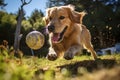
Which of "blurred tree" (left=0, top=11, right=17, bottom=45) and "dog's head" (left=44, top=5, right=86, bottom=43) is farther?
"blurred tree" (left=0, top=11, right=17, bottom=45)

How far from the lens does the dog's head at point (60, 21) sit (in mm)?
8711

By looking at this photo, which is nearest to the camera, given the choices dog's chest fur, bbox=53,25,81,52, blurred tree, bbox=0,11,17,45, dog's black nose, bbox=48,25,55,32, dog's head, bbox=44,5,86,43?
dog's black nose, bbox=48,25,55,32

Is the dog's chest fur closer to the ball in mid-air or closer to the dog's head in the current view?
the dog's head

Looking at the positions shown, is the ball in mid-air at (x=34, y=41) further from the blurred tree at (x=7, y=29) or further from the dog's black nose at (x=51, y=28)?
the blurred tree at (x=7, y=29)

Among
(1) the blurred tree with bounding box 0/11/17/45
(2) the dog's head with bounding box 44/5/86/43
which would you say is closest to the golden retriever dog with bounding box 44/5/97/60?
(2) the dog's head with bounding box 44/5/86/43

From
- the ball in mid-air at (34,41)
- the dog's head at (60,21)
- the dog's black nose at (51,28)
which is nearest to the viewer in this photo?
the dog's black nose at (51,28)

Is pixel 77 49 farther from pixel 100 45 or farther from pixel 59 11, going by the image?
pixel 100 45

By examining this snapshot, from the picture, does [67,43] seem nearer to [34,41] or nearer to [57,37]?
[57,37]

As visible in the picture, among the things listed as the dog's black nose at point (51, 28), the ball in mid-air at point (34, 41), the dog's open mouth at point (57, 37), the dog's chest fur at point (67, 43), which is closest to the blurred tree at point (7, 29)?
the ball in mid-air at point (34, 41)

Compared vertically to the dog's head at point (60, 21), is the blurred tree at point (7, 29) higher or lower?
lower

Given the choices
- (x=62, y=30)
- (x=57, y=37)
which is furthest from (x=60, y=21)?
(x=57, y=37)

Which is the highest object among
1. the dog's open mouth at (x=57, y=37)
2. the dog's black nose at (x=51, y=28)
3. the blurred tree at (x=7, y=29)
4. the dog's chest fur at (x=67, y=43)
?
the dog's black nose at (x=51, y=28)

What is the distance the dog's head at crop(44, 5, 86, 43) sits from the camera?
28.6 ft

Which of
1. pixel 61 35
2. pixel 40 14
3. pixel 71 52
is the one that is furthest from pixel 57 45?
pixel 40 14
